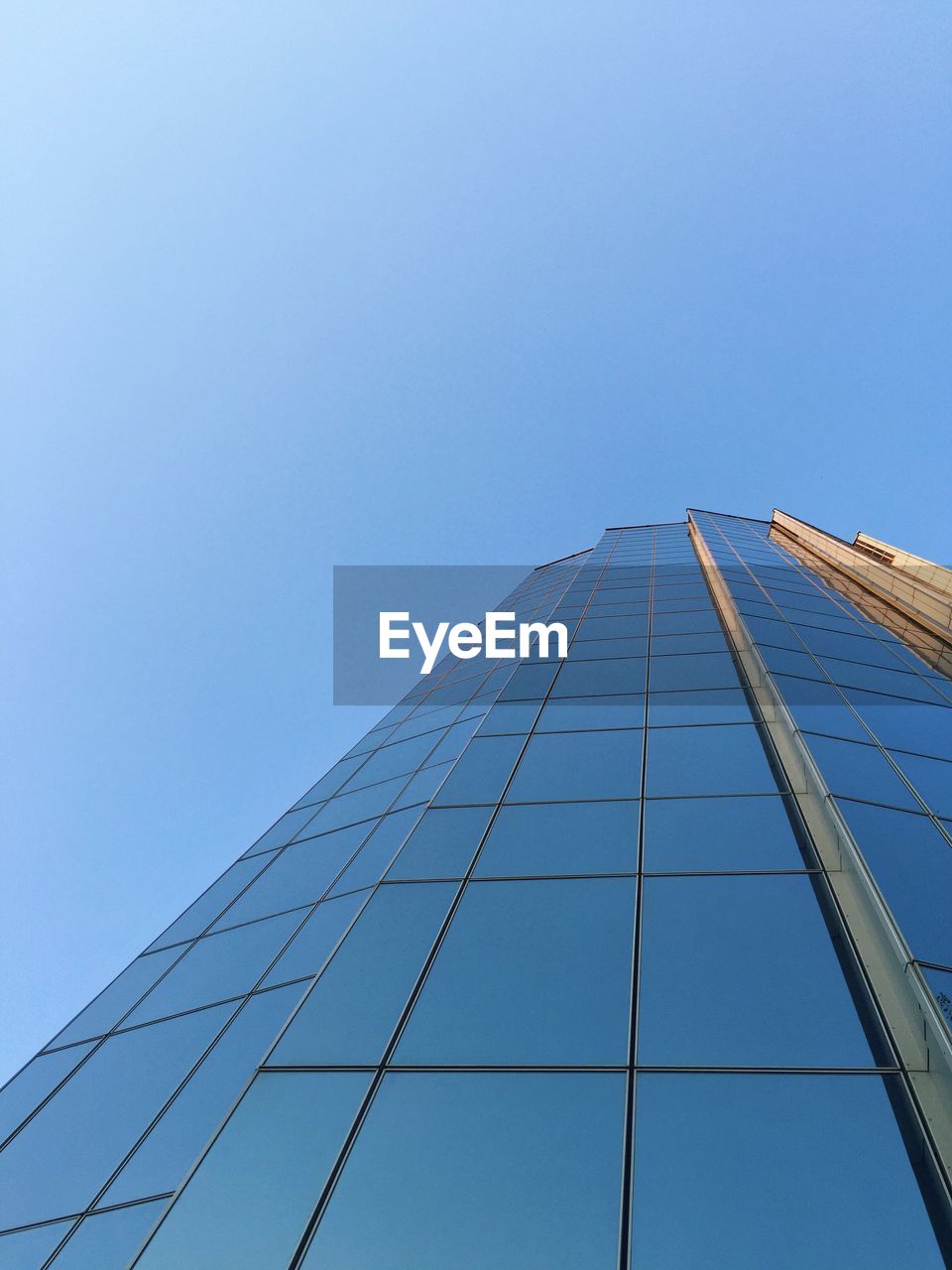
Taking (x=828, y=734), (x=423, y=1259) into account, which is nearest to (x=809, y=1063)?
(x=423, y=1259)

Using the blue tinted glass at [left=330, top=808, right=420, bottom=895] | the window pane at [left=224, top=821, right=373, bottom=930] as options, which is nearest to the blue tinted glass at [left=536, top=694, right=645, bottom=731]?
the blue tinted glass at [left=330, top=808, right=420, bottom=895]

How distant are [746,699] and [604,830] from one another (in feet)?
14.4

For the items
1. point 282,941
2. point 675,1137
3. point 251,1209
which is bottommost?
point 282,941

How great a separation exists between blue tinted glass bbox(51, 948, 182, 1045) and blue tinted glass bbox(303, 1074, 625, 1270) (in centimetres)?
948

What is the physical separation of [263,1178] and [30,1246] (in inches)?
208

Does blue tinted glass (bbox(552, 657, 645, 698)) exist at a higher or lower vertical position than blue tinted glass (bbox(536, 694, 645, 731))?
higher

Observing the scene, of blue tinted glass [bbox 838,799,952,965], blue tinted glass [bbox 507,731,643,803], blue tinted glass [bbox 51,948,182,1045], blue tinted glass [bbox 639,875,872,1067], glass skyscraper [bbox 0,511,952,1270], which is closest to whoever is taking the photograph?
glass skyscraper [bbox 0,511,952,1270]

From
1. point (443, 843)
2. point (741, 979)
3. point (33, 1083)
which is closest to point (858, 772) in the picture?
point (741, 979)

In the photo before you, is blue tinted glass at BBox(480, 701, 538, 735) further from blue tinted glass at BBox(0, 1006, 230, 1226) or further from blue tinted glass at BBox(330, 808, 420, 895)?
blue tinted glass at BBox(0, 1006, 230, 1226)

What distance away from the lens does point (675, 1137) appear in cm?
488

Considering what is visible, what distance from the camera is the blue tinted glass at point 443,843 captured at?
27.6 feet

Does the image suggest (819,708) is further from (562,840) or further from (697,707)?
(562,840)

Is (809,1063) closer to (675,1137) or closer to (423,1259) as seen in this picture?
(675,1137)

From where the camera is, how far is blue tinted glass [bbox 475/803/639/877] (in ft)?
26.6
